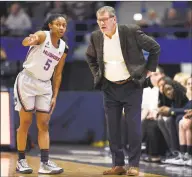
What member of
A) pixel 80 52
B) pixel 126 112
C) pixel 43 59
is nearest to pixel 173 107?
pixel 126 112

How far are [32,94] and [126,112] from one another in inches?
40.2

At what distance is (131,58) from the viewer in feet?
22.2

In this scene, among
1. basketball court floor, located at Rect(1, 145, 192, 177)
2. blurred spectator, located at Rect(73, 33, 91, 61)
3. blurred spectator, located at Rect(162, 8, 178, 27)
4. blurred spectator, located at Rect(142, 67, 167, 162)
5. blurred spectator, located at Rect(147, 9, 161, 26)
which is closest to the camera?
basketball court floor, located at Rect(1, 145, 192, 177)

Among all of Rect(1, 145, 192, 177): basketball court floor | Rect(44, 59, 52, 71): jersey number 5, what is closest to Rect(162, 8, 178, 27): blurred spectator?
Rect(1, 145, 192, 177): basketball court floor

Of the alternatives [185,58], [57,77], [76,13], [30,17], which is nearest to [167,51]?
[185,58]

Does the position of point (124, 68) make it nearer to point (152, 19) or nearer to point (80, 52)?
point (80, 52)

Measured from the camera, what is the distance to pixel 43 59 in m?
6.87

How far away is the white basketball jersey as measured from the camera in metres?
6.85

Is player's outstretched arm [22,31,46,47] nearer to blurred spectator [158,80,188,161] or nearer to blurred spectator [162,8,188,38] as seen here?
blurred spectator [158,80,188,161]

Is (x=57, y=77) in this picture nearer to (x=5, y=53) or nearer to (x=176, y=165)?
(x=176, y=165)

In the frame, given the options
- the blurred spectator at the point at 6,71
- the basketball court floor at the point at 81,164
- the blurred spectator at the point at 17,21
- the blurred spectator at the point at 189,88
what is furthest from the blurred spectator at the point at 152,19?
the blurred spectator at the point at 189,88

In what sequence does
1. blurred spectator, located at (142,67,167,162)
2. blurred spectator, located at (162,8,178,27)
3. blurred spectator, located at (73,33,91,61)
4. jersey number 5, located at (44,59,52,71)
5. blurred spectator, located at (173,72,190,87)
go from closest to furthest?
jersey number 5, located at (44,59,52,71) < blurred spectator, located at (142,67,167,162) < blurred spectator, located at (173,72,190,87) < blurred spectator, located at (73,33,91,61) < blurred spectator, located at (162,8,178,27)

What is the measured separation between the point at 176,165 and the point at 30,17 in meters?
7.33

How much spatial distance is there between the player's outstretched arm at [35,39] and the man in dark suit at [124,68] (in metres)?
0.55
